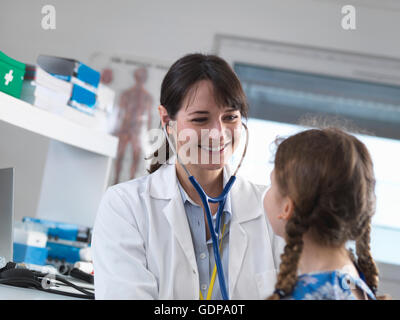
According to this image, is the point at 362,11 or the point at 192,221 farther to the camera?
the point at 362,11

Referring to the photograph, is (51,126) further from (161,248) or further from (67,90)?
(161,248)

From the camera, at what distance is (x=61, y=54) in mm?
3039

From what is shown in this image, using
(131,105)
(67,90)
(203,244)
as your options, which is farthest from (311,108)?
(203,244)

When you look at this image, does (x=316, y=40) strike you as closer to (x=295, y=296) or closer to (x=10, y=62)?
(x=10, y=62)

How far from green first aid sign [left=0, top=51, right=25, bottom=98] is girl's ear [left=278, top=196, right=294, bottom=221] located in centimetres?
98

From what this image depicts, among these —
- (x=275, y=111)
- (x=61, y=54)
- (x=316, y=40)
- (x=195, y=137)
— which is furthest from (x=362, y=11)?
(x=195, y=137)

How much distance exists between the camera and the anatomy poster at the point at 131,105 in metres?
3.00

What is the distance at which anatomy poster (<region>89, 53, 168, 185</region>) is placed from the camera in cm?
300

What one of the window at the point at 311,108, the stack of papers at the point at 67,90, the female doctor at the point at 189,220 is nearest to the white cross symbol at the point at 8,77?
the stack of papers at the point at 67,90

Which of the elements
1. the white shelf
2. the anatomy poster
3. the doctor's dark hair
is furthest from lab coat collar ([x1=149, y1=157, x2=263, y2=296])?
the anatomy poster

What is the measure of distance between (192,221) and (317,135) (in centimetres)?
45

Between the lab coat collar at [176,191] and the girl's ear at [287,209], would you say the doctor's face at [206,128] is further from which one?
the girl's ear at [287,209]

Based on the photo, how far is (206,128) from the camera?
4.17 ft

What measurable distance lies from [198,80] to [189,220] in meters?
0.37
